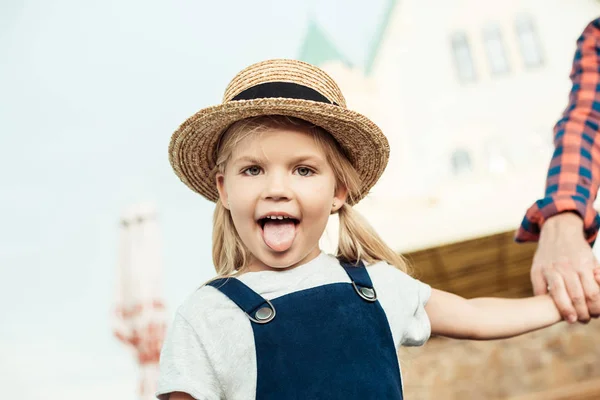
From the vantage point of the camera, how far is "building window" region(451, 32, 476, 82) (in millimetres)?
14711

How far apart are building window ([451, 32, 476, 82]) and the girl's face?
1377 centimetres

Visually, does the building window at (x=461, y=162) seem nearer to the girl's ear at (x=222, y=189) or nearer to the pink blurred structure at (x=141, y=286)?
the pink blurred structure at (x=141, y=286)

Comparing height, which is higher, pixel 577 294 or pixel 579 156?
pixel 579 156

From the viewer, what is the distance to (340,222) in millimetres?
1880

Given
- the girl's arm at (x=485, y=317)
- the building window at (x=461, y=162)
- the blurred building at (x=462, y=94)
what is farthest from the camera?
the building window at (x=461, y=162)

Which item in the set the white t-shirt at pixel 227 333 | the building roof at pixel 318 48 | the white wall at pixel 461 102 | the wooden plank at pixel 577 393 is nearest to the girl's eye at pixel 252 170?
the white t-shirt at pixel 227 333

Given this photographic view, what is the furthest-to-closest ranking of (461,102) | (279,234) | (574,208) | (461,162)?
(461,102)
(461,162)
(574,208)
(279,234)

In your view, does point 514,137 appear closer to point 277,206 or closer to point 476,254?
point 476,254

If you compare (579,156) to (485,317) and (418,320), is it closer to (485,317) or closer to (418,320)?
(485,317)

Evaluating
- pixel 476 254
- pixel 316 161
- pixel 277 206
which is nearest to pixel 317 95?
pixel 316 161

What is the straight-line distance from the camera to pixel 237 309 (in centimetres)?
154

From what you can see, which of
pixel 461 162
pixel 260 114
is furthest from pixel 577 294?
pixel 461 162

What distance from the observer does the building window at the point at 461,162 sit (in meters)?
13.3

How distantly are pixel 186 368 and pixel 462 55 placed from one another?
14.9 meters
